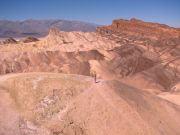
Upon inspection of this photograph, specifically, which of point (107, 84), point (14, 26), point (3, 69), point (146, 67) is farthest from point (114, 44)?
point (14, 26)

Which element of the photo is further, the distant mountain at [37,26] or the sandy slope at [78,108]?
the distant mountain at [37,26]

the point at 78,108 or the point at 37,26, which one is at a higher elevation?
the point at 78,108

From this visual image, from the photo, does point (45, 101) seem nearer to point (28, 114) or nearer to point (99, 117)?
point (28, 114)

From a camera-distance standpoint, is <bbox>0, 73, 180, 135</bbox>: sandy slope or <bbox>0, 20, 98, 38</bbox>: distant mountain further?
<bbox>0, 20, 98, 38</bbox>: distant mountain

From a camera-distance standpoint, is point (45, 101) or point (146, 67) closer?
point (45, 101)

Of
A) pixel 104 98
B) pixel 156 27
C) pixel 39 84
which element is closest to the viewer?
pixel 104 98

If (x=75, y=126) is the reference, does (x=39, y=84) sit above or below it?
above

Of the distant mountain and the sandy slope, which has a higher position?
the sandy slope

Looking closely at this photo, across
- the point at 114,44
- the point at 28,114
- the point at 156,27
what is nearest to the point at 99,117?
the point at 28,114

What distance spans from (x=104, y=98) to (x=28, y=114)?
1736mm

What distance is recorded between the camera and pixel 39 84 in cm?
749

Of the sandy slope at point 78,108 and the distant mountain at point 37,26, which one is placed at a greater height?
the sandy slope at point 78,108

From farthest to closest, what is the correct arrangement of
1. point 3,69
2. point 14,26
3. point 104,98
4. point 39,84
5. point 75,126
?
1. point 14,26
2. point 3,69
3. point 39,84
4. point 104,98
5. point 75,126

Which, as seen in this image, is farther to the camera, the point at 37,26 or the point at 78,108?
the point at 37,26
